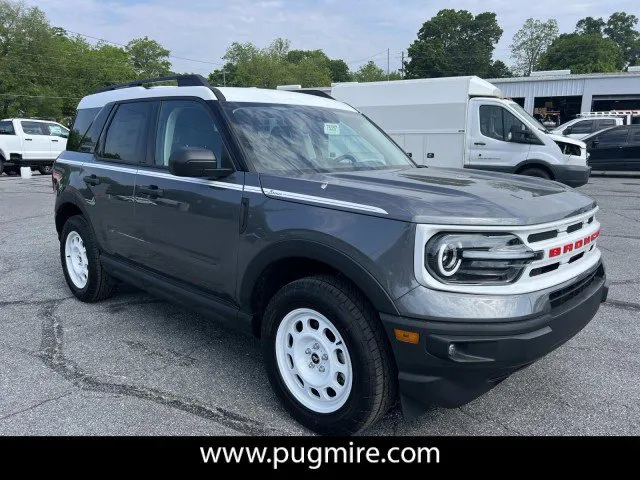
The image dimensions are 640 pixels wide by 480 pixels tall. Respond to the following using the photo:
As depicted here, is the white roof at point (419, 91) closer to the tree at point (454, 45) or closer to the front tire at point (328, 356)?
the front tire at point (328, 356)

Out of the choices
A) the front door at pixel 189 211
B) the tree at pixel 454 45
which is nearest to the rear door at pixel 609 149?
the front door at pixel 189 211

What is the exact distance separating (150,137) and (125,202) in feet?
1.77

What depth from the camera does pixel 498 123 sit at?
11117mm

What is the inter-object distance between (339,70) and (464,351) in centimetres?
11919

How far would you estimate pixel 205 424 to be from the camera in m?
2.94

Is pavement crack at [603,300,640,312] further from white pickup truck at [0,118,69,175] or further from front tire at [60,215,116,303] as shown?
white pickup truck at [0,118,69,175]

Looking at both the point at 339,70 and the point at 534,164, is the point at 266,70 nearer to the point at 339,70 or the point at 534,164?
the point at 339,70

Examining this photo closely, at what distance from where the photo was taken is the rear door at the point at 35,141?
18.0 metres

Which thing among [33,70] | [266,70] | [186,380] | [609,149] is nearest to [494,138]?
[609,149]

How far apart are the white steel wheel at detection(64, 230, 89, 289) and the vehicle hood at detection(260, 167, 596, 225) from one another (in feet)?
8.84

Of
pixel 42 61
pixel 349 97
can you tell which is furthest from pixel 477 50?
pixel 349 97

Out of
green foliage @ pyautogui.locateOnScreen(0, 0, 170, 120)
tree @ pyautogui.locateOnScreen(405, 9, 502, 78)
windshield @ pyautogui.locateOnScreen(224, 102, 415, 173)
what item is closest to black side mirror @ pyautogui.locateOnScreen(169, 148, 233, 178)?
windshield @ pyautogui.locateOnScreen(224, 102, 415, 173)

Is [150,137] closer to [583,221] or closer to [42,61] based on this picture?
[583,221]
